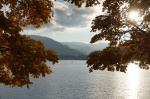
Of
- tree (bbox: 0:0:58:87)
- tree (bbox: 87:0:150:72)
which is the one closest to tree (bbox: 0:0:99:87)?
tree (bbox: 0:0:58:87)

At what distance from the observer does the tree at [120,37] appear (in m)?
15.5

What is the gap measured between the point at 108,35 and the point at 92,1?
12.0ft

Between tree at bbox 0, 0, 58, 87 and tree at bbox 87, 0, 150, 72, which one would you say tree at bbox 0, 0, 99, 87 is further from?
tree at bbox 87, 0, 150, 72

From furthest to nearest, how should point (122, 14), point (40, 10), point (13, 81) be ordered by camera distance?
point (122, 14)
point (40, 10)
point (13, 81)

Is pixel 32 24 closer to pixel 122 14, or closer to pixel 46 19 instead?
pixel 46 19

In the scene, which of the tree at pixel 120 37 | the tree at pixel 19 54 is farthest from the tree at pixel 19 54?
the tree at pixel 120 37

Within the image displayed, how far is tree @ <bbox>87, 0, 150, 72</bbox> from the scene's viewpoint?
Result: 15.5 metres

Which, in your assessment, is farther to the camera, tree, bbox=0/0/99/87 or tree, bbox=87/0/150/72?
tree, bbox=87/0/150/72

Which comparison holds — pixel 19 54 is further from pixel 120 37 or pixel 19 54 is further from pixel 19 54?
pixel 120 37

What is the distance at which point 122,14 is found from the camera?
16.8m

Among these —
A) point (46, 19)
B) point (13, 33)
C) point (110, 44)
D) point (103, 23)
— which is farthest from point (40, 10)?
point (110, 44)

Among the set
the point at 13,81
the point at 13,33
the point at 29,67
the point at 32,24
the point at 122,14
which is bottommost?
the point at 13,81

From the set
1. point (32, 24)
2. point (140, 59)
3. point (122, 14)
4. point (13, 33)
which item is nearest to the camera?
A: point (13, 33)

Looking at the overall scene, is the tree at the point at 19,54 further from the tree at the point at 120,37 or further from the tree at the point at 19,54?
the tree at the point at 120,37
